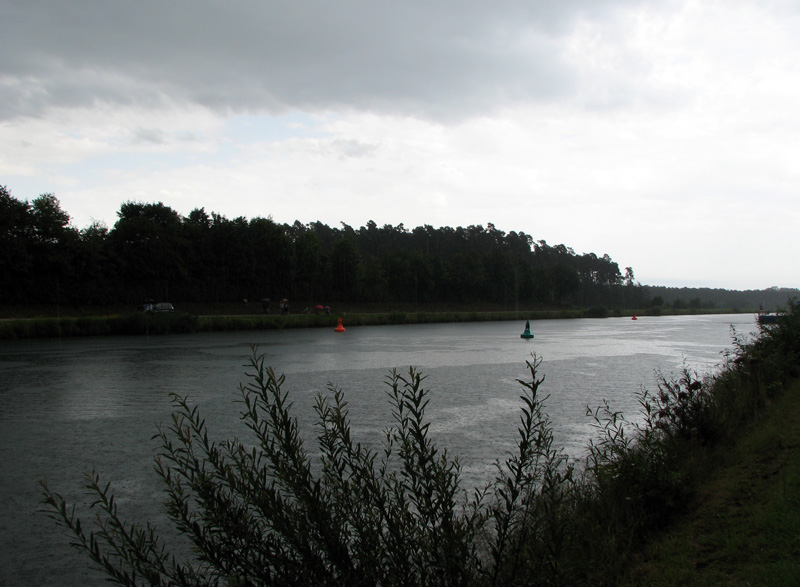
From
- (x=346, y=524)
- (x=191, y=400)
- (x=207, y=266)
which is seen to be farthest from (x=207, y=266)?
(x=346, y=524)

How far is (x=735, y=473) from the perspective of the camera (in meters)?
5.60

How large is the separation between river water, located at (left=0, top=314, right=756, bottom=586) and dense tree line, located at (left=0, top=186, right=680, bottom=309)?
25.5 meters

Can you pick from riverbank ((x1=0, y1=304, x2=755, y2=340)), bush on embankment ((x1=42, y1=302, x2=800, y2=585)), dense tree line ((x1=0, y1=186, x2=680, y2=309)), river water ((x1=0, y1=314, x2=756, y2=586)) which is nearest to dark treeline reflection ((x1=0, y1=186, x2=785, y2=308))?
dense tree line ((x1=0, y1=186, x2=680, y2=309))

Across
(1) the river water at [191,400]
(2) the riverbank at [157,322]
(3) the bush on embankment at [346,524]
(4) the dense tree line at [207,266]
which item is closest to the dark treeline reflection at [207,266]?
(4) the dense tree line at [207,266]

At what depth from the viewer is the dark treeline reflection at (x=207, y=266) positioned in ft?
156

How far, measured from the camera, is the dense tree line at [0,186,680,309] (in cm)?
4756

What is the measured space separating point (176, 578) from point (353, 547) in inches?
32.4

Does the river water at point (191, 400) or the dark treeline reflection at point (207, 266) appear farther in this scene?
the dark treeline reflection at point (207, 266)

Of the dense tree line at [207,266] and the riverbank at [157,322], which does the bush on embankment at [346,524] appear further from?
the dense tree line at [207,266]

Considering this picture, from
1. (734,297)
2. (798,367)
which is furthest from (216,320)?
(734,297)

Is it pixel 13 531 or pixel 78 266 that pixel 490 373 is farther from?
pixel 78 266

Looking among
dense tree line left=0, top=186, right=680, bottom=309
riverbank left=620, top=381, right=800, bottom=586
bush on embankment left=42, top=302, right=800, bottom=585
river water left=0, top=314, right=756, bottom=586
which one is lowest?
river water left=0, top=314, right=756, bottom=586

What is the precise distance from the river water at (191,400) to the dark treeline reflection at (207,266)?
25529 mm

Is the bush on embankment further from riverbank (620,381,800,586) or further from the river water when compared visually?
the river water
